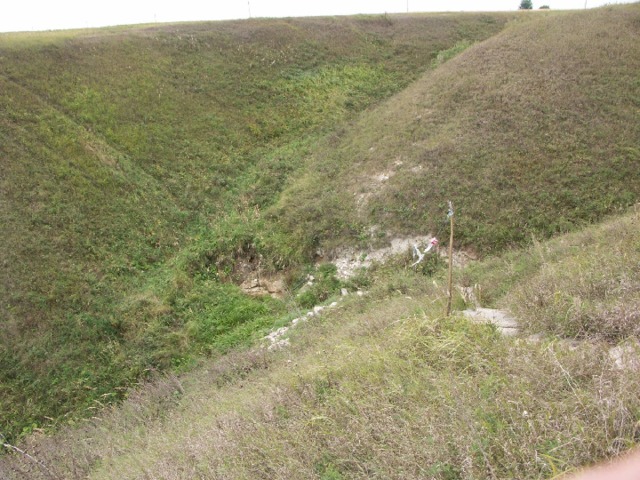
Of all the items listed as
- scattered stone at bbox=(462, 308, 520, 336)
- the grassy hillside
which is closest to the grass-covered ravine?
the grassy hillside

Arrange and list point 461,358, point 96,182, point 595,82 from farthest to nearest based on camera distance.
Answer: point 595,82, point 96,182, point 461,358

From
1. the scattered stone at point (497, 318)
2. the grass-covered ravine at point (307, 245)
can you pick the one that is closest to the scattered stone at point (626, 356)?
the grass-covered ravine at point (307, 245)

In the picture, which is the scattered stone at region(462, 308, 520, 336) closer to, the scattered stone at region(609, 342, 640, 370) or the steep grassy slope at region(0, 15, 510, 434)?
the scattered stone at region(609, 342, 640, 370)

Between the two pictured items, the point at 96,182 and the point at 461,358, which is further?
the point at 96,182

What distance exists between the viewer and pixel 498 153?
1520cm

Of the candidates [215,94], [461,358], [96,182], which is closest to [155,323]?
[96,182]

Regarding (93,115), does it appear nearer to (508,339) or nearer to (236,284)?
(236,284)

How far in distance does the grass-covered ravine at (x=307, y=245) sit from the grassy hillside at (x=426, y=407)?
28mm

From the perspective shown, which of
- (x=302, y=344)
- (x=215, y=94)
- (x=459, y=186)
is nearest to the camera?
(x=302, y=344)

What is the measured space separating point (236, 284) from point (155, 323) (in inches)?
115

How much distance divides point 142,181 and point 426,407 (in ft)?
53.6

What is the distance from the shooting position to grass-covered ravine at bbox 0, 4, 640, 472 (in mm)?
3824

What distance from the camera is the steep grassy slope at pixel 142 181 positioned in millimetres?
11664

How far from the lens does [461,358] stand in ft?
14.9
